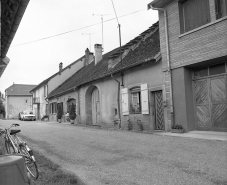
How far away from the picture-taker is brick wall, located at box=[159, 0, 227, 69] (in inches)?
323

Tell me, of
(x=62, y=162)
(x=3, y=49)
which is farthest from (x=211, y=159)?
(x=3, y=49)

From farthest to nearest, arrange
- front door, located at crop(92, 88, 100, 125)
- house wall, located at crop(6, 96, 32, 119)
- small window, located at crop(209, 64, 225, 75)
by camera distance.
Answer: house wall, located at crop(6, 96, 32, 119), front door, located at crop(92, 88, 100, 125), small window, located at crop(209, 64, 225, 75)

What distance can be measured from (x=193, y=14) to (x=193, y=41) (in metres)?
1.19

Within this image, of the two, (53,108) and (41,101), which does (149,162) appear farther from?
(41,101)

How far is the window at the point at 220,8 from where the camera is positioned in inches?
323

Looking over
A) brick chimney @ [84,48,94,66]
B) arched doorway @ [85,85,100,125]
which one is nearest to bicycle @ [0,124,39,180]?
arched doorway @ [85,85,100,125]

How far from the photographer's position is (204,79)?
30.7ft

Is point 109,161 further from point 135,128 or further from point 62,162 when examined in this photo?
point 135,128

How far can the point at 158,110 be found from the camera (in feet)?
36.4

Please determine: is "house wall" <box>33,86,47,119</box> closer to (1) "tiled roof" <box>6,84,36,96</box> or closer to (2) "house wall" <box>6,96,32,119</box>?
(2) "house wall" <box>6,96,32,119</box>

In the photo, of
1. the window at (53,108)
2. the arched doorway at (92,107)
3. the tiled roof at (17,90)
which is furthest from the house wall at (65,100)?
the tiled roof at (17,90)

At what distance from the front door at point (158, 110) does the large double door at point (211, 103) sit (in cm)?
173

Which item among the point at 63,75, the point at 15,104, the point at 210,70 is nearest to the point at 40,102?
the point at 63,75

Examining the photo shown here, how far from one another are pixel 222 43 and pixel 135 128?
6023 mm
